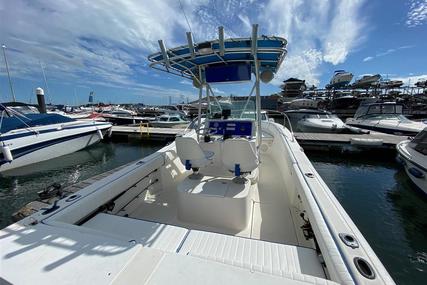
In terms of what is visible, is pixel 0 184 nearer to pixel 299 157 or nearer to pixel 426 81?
pixel 299 157

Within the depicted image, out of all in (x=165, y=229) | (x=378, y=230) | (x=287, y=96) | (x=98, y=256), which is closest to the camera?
(x=98, y=256)

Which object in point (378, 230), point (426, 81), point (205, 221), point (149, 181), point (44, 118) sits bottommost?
point (378, 230)

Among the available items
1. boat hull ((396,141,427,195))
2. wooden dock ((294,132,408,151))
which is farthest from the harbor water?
wooden dock ((294,132,408,151))

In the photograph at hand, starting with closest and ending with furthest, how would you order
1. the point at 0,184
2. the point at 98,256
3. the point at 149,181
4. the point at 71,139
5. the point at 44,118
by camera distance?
1. the point at 98,256
2. the point at 149,181
3. the point at 0,184
4. the point at 44,118
5. the point at 71,139

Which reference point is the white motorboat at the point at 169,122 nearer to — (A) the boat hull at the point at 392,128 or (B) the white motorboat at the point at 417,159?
(A) the boat hull at the point at 392,128

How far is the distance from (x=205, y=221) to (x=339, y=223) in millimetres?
1340

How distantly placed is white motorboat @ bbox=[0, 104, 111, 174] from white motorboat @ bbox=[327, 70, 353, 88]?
32.5 m

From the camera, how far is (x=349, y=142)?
316 inches

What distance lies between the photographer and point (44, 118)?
7.72 metres

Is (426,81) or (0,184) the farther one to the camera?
(426,81)

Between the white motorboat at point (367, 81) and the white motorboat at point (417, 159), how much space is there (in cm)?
3031

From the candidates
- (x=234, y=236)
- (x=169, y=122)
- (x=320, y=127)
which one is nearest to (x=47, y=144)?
(x=169, y=122)

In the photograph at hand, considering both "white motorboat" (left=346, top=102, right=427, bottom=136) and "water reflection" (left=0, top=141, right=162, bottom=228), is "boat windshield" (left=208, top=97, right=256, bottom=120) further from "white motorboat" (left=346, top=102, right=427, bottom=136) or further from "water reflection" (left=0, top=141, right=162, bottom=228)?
"white motorboat" (left=346, top=102, right=427, bottom=136)

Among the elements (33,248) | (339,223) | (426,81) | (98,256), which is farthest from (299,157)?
(426,81)
